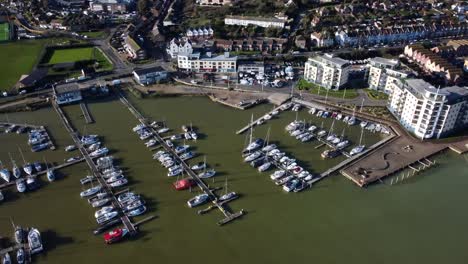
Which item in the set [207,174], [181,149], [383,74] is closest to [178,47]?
[181,149]

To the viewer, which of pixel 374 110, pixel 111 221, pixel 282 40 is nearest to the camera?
pixel 111 221

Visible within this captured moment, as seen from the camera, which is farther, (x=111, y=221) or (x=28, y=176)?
(x=28, y=176)

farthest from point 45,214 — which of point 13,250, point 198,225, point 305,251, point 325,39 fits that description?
point 325,39

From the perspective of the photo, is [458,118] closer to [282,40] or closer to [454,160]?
[454,160]

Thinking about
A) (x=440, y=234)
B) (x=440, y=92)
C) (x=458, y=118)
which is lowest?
(x=440, y=234)

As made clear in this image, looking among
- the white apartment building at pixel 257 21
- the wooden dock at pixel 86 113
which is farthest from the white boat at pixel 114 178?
the white apartment building at pixel 257 21

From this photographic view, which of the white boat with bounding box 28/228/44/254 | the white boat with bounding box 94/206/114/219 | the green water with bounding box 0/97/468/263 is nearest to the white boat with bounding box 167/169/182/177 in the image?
the green water with bounding box 0/97/468/263
